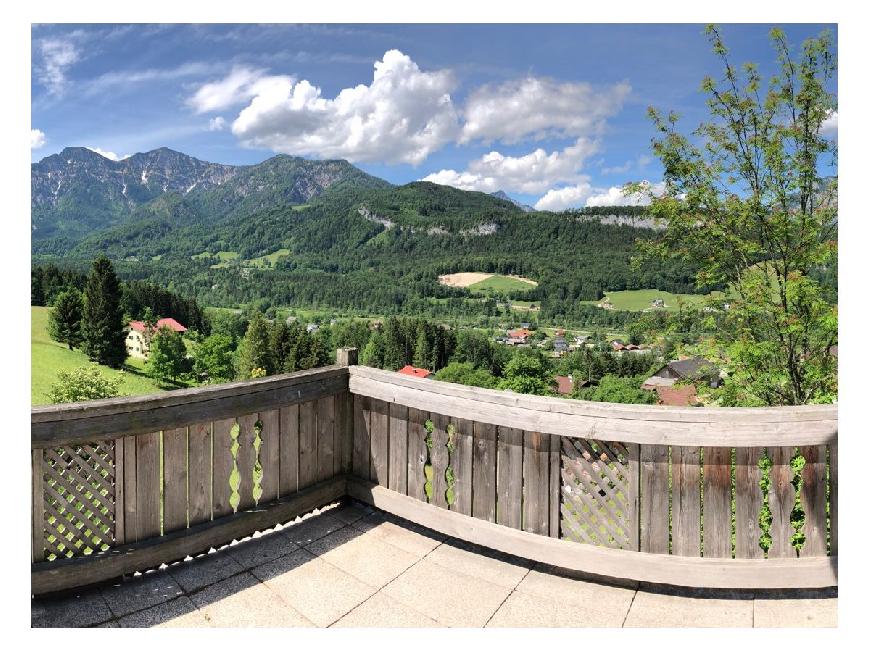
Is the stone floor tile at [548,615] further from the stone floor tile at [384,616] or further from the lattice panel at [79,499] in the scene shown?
the lattice panel at [79,499]

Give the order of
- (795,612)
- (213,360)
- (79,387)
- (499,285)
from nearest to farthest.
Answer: (795,612) → (79,387) → (213,360) → (499,285)

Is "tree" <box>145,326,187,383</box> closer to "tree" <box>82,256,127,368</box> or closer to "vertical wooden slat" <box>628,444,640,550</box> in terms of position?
"tree" <box>82,256,127,368</box>

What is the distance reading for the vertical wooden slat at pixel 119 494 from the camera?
259 centimetres

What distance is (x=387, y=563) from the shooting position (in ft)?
9.50

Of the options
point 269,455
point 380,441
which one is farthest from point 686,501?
point 269,455

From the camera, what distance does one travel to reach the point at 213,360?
59.1 metres

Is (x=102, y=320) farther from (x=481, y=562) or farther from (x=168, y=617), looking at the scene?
(x=481, y=562)

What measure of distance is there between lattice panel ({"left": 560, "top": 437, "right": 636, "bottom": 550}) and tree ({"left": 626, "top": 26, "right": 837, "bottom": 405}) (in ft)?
17.4

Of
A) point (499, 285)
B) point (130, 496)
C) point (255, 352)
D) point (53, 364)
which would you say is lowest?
point (53, 364)

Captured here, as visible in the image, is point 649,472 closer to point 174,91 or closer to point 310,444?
point 310,444

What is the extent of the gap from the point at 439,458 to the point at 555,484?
0.67 meters

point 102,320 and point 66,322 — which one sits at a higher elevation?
point 102,320

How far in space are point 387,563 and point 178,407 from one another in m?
1.31
